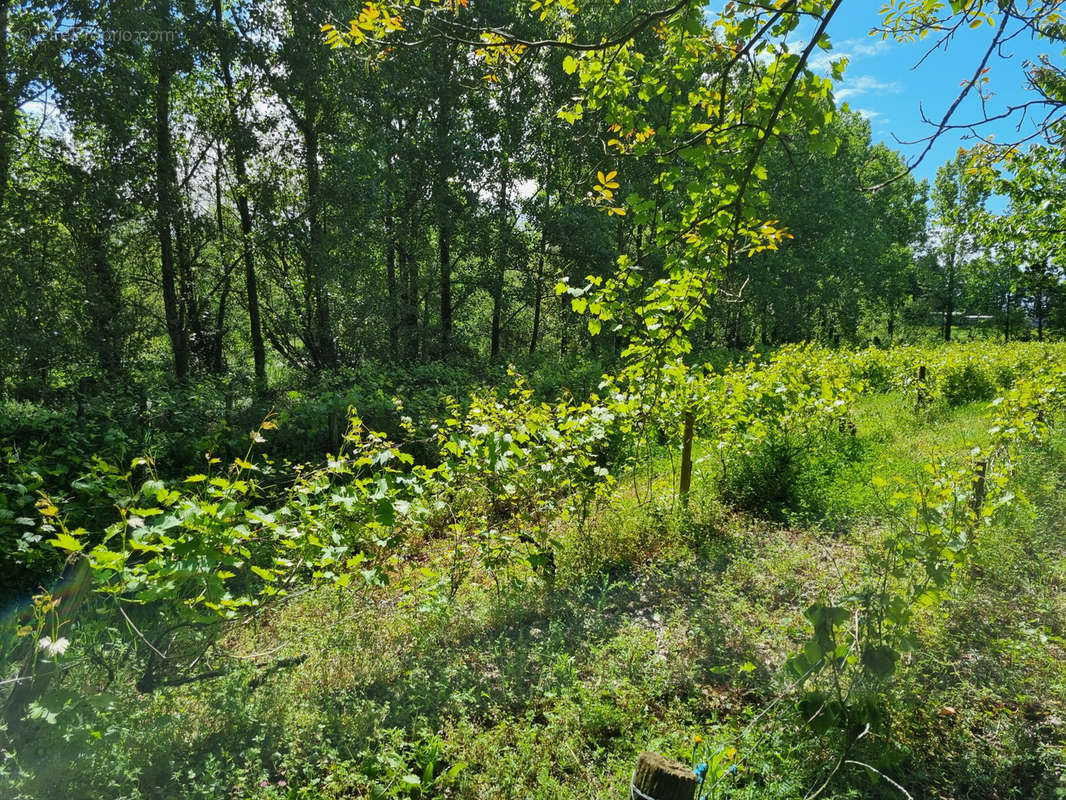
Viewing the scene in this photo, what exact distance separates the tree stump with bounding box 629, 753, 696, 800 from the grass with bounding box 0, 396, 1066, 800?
75 centimetres

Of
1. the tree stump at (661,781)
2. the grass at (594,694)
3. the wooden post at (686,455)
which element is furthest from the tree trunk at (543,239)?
the tree stump at (661,781)

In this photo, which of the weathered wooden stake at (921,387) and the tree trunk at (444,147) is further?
the tree trunk at (444,147)

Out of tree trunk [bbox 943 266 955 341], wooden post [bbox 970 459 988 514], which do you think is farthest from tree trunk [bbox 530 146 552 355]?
tree trunk [bbox 943 266 955 341]

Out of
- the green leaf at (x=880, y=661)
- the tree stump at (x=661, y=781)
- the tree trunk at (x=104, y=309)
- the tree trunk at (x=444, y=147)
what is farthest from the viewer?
the tree trunk at (x=444, y=147)

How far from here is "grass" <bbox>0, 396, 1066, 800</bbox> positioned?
2.34m

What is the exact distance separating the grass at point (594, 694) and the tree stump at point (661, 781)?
747mm

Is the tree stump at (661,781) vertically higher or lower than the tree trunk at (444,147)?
lower

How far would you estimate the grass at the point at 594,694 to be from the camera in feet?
7.68

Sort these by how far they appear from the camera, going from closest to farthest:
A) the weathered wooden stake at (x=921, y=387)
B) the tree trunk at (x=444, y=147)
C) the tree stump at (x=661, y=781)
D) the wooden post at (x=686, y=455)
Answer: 1. the tree stump at (x=661, y=781)
2. the wooden post at (x=686, y=455)
3. the weathered wooden stake at (x=921, y=387)
4. the tree trunk at (x=444, y=147)

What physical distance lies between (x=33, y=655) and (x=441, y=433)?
2.33m

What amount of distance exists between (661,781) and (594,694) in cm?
127

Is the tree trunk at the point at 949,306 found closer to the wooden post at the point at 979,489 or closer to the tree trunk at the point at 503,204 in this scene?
the tree trunk at the point at 503,204

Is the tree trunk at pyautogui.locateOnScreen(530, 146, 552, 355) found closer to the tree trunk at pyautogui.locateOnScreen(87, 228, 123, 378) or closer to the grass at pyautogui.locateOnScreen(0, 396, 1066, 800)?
the tree trunk at pyautogui.locateOnScreen(87, 228, 123, 378)

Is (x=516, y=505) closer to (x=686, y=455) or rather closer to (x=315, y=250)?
(x=686, y=455)
